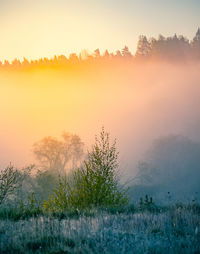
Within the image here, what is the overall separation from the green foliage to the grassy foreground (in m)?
3.70

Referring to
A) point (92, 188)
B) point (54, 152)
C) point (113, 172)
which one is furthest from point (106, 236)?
point (54, 152)

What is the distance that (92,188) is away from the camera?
36.0 ft

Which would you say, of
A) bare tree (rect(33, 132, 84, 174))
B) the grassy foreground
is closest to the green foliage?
the grassy foreground

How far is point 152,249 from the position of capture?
4426 mm

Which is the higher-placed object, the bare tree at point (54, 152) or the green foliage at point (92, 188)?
the bare tree at point (54, 152)

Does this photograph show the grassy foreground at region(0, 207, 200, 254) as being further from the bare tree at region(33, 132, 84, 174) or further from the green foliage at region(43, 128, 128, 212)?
the bare tree at region(33, 132, 84, 174)

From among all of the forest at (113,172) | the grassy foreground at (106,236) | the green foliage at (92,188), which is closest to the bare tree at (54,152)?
the forest at (113,172)

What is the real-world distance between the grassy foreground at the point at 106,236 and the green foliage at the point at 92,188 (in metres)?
3.70

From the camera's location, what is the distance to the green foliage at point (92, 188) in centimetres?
1039

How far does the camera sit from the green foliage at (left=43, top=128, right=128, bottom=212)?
10.4 metres

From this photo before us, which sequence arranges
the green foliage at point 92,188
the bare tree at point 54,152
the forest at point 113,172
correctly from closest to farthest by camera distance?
the forest at point 113,172, the green foliage at point 92,188, the bare tree at point 54,152

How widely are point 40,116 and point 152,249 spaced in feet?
602

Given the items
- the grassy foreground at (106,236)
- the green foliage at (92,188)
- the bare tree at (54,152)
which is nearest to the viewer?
the grassy foreground at (106,236)

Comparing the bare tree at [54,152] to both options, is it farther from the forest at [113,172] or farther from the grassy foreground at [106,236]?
the grassy foreground at [106,236]
